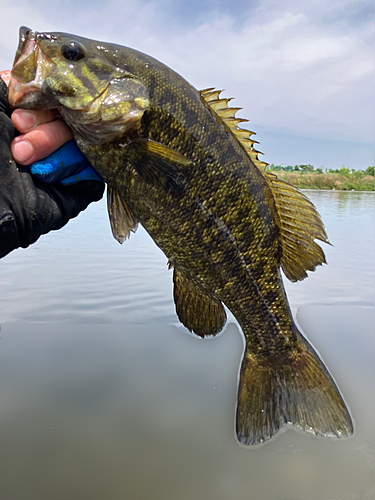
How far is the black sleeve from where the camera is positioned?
1.95 m

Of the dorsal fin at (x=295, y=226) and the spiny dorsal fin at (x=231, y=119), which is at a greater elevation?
the spiny dorsal fin at (x=231, y=119)

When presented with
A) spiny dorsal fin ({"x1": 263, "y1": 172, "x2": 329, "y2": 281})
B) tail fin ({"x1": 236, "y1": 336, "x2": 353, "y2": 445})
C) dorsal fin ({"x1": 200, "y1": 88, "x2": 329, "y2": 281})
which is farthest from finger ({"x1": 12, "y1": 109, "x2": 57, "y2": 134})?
tail fin ({"x1": 236, "y1": 336, "x2": 353, "y2": 445})

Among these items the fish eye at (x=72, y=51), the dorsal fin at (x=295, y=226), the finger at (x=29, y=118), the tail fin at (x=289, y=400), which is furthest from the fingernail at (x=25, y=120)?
the tail fin at (x=289, y=400)

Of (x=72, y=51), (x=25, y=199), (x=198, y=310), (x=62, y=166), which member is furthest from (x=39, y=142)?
(x=198, y=310)

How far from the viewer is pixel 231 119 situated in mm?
2217

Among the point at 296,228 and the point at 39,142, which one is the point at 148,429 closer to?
the point at 296,228

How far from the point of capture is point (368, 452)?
220 cm

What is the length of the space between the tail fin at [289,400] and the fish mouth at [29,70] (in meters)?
2.03

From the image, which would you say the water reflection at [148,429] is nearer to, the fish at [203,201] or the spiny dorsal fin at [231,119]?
the fish at [203,201]

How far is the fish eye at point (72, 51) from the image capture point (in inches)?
72.2

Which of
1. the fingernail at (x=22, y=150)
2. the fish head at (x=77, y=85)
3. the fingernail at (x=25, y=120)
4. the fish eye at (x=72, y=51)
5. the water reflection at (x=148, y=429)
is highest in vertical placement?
the fish eye at (x=72, y=51)

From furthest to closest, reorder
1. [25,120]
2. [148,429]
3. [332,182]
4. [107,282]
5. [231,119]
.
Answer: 1. [332,182]
2. [107,282]
3. [148,429]
4. [231,119]
5. [25,120]

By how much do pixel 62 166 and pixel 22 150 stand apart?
22cm

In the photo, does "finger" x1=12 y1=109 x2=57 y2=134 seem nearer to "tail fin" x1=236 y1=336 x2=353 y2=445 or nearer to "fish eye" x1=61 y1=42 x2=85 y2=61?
"fish eye" x1=61 y1=42 x2=85 y2=61
